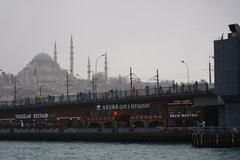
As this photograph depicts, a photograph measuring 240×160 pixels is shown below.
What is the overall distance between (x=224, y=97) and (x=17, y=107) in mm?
56558

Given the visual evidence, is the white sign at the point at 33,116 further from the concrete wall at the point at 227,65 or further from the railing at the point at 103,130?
the concrete wall at the point at 227,65

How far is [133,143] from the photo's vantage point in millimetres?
85438

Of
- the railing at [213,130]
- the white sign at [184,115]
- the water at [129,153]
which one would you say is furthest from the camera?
the white sign at [184,115]

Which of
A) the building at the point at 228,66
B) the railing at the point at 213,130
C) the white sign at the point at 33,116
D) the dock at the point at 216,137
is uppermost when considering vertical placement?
the building at the point at 228,66

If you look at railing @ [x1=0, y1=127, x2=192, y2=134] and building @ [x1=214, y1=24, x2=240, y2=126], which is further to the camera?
railing @ [x1=0, y1=127, x2=192, y2=134]

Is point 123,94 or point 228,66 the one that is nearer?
point 228,66

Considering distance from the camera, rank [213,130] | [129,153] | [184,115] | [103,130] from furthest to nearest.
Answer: [103,130] → [184,115] → [213,130] → [129,153]

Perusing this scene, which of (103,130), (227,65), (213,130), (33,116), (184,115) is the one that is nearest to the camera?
(213,130)

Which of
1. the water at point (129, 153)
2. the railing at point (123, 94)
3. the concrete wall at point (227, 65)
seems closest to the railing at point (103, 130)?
the railing at point (123, 94)

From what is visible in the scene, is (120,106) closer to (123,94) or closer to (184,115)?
(123,94)

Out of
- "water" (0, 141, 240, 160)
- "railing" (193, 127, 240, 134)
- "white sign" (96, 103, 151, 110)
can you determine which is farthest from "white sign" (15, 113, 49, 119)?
"railing" (193, 127, 240, 134)

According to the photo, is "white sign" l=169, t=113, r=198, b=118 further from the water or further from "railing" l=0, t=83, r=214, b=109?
the water

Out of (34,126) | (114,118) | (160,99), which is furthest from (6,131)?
(160,99)

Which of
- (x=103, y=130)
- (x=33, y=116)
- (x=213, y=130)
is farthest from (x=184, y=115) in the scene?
(x=33, y=116)
